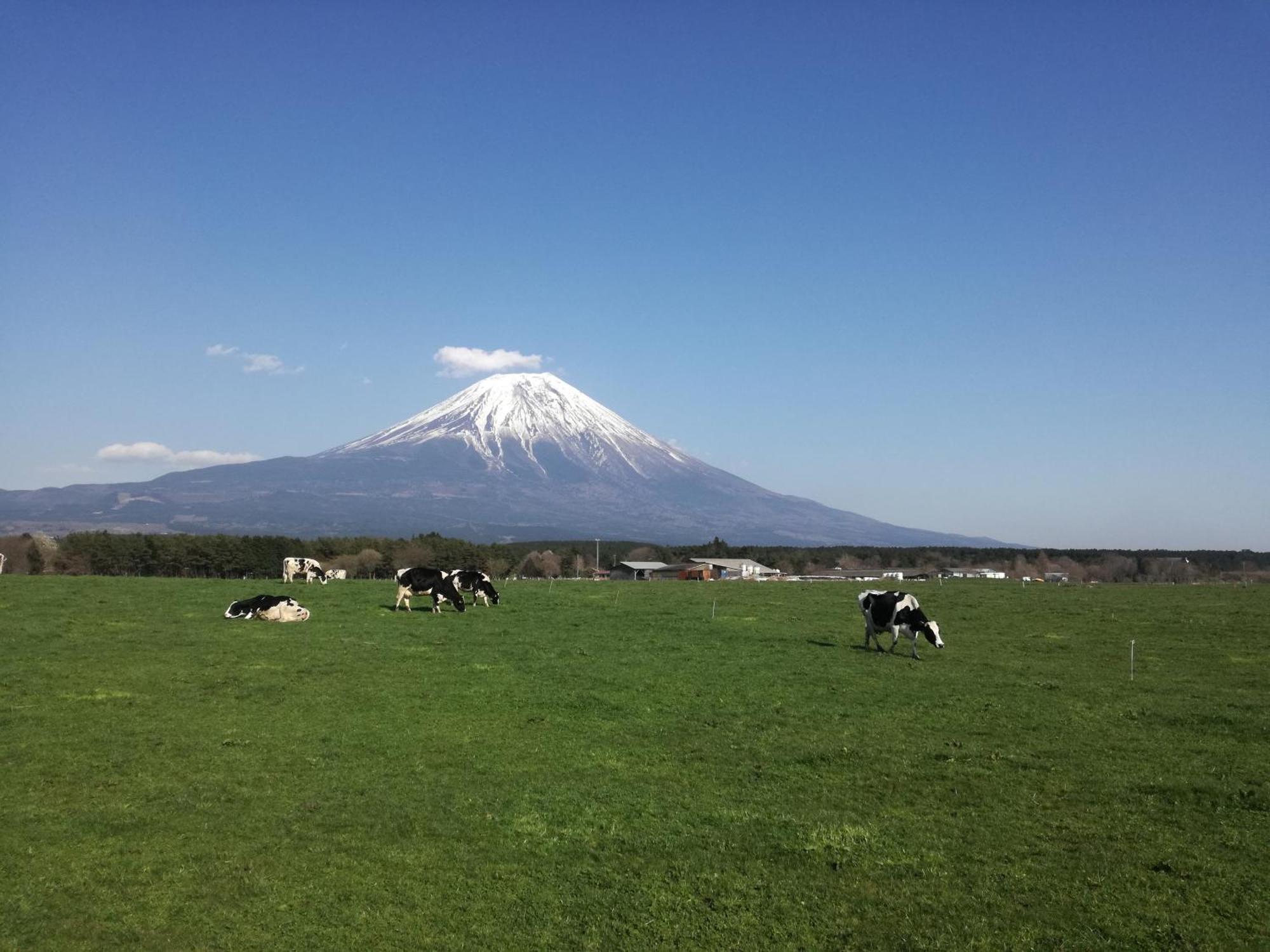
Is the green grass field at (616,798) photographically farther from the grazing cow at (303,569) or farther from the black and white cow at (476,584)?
the grazing cow at (303,569)

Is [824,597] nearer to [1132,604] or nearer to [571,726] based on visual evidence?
[1132,604]

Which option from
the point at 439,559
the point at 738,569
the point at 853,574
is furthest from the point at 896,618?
the point at 738,569

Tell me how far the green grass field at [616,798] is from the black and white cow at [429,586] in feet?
25.4

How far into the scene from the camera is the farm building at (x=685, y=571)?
88.9m

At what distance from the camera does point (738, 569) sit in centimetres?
10575

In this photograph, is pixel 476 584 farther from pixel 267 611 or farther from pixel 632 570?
pixel 632 570

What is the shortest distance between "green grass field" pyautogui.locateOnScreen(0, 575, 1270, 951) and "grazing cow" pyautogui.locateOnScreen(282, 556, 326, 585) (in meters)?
17.9

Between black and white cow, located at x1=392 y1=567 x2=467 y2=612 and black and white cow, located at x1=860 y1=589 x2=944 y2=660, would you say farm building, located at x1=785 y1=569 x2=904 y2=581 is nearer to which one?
black and white cow, located at x1=392 y1=567 x2=467 y2=612

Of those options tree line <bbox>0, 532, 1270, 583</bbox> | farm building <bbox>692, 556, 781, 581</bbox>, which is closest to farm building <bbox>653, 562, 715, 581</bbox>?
farm building <bbox>692, 556, 781, 581</bbox>

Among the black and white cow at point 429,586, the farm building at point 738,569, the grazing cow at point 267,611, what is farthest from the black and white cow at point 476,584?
the farm building at point 738,569

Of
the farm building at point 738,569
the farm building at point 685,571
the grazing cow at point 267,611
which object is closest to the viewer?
the grazing cow at point 267,611

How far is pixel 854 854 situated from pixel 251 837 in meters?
5.82

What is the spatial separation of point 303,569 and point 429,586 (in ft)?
→ 43.7

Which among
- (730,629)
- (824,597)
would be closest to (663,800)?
(730,629)
